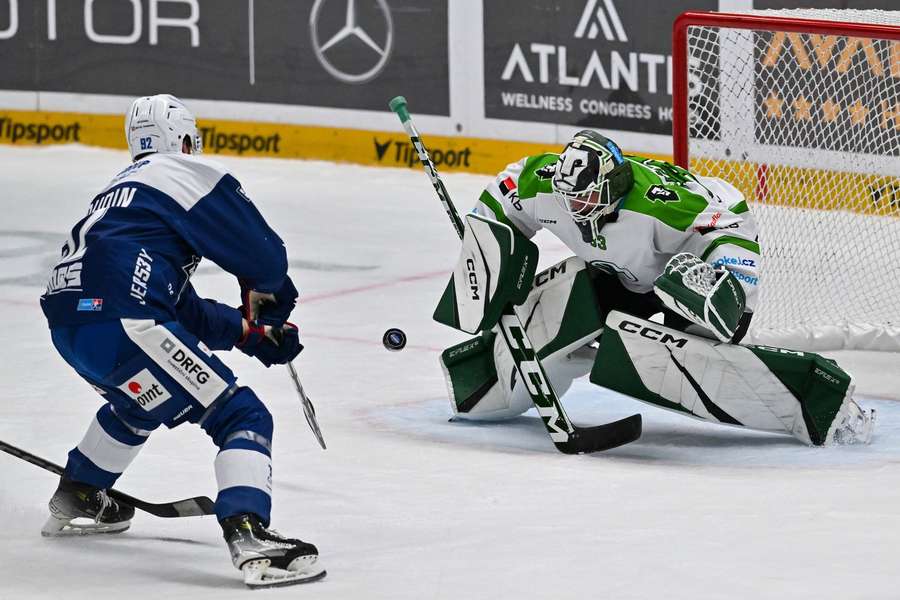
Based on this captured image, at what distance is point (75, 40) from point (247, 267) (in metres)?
5.90

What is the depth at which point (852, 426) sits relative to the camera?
4.37 m

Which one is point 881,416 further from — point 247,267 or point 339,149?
point 339,149

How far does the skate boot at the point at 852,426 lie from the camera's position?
4340mm

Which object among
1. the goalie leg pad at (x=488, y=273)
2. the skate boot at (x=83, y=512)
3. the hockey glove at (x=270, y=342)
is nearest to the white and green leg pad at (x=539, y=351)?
the goalie leg pad at (x=488, y=273)

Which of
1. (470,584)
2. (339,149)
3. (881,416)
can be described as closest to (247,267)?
(470,584)

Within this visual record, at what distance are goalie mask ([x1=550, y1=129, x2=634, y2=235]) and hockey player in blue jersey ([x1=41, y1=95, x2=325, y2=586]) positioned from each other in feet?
3.00

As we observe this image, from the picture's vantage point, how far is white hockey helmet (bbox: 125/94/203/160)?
144 inches

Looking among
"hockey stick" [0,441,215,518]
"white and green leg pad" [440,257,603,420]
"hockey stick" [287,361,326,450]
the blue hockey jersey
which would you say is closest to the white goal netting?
"white and green leg pad" [440,257,603,420]

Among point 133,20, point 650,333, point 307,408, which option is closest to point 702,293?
point 650,333

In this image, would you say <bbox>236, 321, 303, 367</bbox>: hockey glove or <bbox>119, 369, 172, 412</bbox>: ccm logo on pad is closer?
<bbox>119, 369, 172, 412</bbox>: ccm logo on pad

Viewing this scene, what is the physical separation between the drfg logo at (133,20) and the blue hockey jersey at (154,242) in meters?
5.48

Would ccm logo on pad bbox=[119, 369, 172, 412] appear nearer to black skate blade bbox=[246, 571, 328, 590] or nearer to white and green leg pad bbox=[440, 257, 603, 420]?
black skate blade bbox=[246, 571, 328, 590]

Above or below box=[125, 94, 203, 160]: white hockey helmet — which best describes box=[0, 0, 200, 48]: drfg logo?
above

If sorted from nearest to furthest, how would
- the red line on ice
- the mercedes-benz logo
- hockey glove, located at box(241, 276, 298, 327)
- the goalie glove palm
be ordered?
hockey glove, located at box(241, 276, 298, 327) < the goalie glove palm < the red line on ice < the mercedes-benz logo
